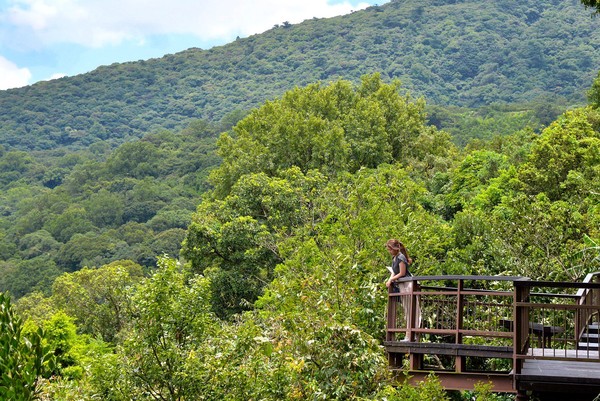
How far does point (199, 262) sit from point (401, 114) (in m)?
15.8

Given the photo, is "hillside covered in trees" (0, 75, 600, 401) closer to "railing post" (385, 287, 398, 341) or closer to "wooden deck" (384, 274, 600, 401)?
"railing post" (385, 287, 398, 341)

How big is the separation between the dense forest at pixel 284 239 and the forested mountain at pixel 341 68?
41.8 metres

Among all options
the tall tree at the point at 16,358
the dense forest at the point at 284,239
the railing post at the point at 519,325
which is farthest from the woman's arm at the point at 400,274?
the tall tree at the point at 16,358

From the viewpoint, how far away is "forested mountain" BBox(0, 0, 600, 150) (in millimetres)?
156875

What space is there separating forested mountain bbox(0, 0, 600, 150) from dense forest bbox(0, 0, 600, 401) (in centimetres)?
4176

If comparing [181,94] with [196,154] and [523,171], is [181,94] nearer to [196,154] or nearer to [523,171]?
[196,154]

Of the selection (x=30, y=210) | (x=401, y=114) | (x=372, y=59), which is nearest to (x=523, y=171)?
(x=401, y=114)

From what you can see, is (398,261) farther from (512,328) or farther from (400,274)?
(512,328)

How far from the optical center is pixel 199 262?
3350cm

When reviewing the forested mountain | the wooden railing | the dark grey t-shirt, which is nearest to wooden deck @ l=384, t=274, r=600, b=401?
the wooden railing

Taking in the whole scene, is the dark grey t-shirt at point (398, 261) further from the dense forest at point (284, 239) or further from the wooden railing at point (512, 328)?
the dense forest at point (284, 239)

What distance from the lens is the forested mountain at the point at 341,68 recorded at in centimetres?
15688

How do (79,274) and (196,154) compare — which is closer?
(79,274)

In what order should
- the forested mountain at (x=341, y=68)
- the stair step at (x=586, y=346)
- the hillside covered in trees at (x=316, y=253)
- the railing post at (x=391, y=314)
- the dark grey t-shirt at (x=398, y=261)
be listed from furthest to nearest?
the forested mountain at (x=341, y=68), the hillside covered in trees at (x=316, y=253), the dark grey t-shirt at (x=398, y=261), the railing post at (x=391, y=314), the stair step at (x=586, y=346)
